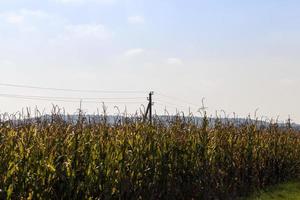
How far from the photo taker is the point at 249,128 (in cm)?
1906

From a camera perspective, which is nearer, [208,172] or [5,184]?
[5,184]

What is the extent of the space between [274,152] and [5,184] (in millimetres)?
13965

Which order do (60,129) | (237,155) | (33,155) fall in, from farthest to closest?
(237,155) → (60,129) → (33,155)

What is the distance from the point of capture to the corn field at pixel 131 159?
8.52m

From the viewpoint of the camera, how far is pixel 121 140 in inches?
440

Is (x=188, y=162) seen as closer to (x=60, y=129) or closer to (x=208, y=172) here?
(x=208, y=172)

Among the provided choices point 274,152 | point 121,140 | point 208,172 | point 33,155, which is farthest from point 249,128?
point 33,155

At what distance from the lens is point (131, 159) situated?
36.4 ft

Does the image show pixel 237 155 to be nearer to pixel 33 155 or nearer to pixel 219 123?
pixel 219 123

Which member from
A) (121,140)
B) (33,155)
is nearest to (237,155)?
(121,140)

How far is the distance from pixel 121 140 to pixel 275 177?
1010 centimetres

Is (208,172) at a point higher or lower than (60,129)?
lower

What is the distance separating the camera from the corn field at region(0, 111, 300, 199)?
852 centimetres

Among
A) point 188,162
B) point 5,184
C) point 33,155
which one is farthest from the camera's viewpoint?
point 188,162
